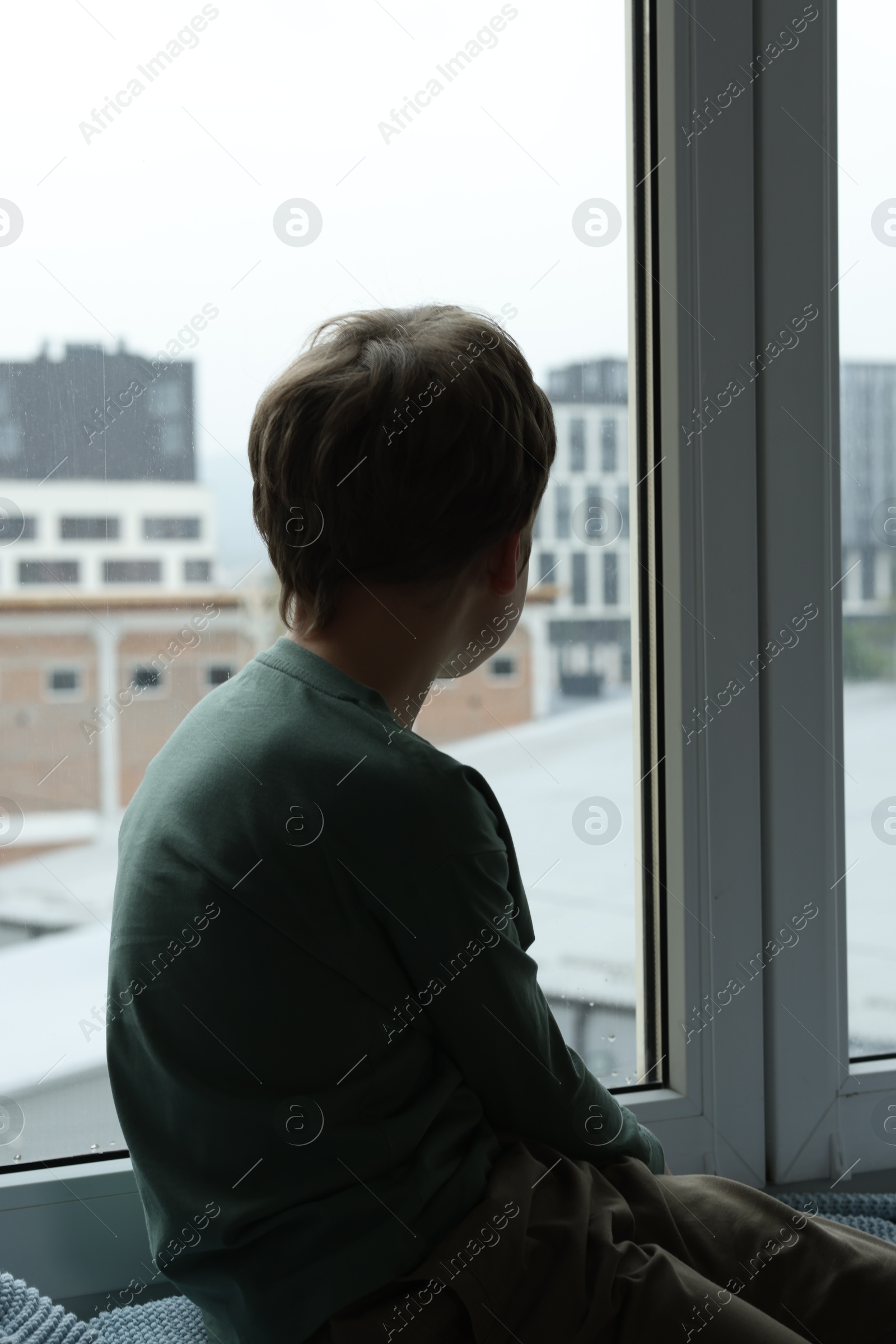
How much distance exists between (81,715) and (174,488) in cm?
22

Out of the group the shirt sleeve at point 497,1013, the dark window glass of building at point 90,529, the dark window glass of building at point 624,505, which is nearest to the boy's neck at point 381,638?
the shirt sleeve at point 497,1013

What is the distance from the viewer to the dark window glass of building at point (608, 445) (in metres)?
1.06

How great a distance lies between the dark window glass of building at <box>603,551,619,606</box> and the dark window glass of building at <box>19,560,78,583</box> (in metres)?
0.52

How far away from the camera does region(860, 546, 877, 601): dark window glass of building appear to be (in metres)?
1.11

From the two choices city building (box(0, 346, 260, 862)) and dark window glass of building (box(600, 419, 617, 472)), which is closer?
city building (box(0, 346, 260, 862))

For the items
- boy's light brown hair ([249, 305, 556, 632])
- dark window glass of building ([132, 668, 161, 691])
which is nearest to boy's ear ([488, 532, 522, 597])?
boy's light brown hair ([249, 305, 556, 632])

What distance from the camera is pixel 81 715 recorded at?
3.05 ft

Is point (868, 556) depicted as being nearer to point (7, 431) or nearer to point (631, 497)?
point (631, 497)

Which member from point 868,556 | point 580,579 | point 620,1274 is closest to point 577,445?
point 580,579

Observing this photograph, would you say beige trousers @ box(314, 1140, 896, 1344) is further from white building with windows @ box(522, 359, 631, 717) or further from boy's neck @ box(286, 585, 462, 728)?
white building with windows @ box(522, 359, 631, 717)

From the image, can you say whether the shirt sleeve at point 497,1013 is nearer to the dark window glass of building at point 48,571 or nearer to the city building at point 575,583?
the city building at point 575,583

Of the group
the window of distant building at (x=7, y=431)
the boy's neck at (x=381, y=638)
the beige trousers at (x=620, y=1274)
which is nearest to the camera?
the beige trousers at (x=620, y=1274)

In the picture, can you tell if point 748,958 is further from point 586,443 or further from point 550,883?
point 586,443

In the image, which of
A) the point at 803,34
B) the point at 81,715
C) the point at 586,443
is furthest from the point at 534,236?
the point at 81,715
